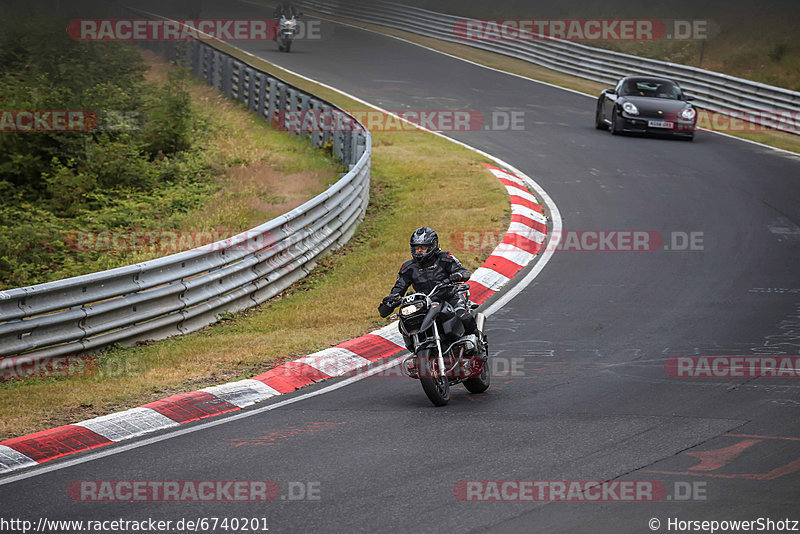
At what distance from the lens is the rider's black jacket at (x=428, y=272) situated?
8.90m

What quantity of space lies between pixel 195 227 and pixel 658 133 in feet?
40.4

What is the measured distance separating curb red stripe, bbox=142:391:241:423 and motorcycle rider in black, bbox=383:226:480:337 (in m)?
1.78

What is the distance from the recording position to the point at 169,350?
10.6 metres

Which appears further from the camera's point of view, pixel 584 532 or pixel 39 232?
pixel 39 232

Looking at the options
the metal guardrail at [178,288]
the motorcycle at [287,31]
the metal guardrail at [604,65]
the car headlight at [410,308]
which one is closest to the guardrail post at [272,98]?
the metal guardrail at [178,288]

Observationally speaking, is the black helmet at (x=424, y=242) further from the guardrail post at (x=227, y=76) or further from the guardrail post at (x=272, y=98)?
the guardrail post at (x=227, y=76)

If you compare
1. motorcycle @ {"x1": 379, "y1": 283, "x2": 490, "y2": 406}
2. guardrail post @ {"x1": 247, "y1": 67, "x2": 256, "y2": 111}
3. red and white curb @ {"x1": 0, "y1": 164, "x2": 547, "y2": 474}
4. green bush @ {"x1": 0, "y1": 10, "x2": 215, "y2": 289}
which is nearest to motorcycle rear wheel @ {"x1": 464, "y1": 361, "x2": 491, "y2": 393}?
motorcycle @ {"x1": 379, "y1": 283, "x2": 490, "y2": 406}

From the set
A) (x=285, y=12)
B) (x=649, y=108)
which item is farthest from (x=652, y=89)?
(x=285, y=12)

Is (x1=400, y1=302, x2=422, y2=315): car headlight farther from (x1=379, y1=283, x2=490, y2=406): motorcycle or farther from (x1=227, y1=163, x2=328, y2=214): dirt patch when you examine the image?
(x1=227, y1=163, x2=328, y2=214): dirt patch

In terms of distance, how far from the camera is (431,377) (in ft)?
27.1

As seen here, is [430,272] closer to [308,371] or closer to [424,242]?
[424,242]

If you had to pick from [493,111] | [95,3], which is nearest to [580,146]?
[493,111]

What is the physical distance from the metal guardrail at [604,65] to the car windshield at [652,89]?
4.22 m

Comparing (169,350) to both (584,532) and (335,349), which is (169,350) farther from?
(584,532)
